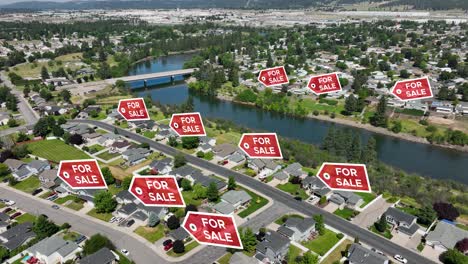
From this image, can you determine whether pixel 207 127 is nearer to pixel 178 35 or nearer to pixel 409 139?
pixel 409 139

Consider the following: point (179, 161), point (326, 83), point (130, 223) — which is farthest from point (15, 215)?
point (326, 83)

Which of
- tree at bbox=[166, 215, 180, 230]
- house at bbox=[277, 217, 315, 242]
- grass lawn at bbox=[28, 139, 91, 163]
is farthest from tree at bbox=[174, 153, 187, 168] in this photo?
house at bbox=[277, 217, 315, 242]

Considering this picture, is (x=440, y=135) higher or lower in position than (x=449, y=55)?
→ lower

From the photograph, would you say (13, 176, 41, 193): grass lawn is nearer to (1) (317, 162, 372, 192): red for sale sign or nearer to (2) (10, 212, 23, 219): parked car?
(2) (10, 212, 23, 219): parked car

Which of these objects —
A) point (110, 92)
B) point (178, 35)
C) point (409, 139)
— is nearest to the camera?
point (409, 139)

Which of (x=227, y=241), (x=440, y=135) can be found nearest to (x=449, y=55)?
(x=440, y=135)

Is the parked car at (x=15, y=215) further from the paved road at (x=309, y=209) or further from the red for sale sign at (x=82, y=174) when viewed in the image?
the paved road at (x=309, y=209)

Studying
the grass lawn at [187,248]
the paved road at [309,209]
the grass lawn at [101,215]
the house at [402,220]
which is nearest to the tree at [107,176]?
the grass lawn at [101,215]
